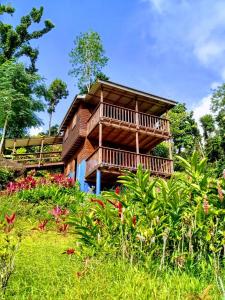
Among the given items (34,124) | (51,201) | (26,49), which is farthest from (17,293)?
(26,49)

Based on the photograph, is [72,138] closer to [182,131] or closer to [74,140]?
[74,140]

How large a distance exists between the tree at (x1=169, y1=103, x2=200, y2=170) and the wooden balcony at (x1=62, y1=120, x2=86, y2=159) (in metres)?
19.1

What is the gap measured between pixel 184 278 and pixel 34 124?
28.0 m

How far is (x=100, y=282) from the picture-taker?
370cm

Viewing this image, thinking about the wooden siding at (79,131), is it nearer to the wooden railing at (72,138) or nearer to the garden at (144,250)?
the wooden railing at (72,138)

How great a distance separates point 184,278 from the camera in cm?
366

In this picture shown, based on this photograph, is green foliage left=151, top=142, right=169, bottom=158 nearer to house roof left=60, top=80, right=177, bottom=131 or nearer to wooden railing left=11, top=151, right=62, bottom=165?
wooden railing left=11, top=151, right=62, bottom=165

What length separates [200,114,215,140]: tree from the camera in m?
47.7

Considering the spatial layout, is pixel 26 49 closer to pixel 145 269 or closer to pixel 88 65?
pixel 88 65

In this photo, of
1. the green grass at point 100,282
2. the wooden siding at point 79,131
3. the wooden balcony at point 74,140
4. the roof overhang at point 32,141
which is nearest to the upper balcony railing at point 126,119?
the wooden siding at point 79,131

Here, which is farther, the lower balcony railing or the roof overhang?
the roof overhang

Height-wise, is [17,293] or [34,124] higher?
[34,124]

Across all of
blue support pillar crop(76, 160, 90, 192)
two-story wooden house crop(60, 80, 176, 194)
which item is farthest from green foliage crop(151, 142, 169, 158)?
blue support pillar crop(76, 160, 90, 192)

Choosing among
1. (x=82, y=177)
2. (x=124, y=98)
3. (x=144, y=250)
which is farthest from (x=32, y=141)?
(x=144, y=250)
